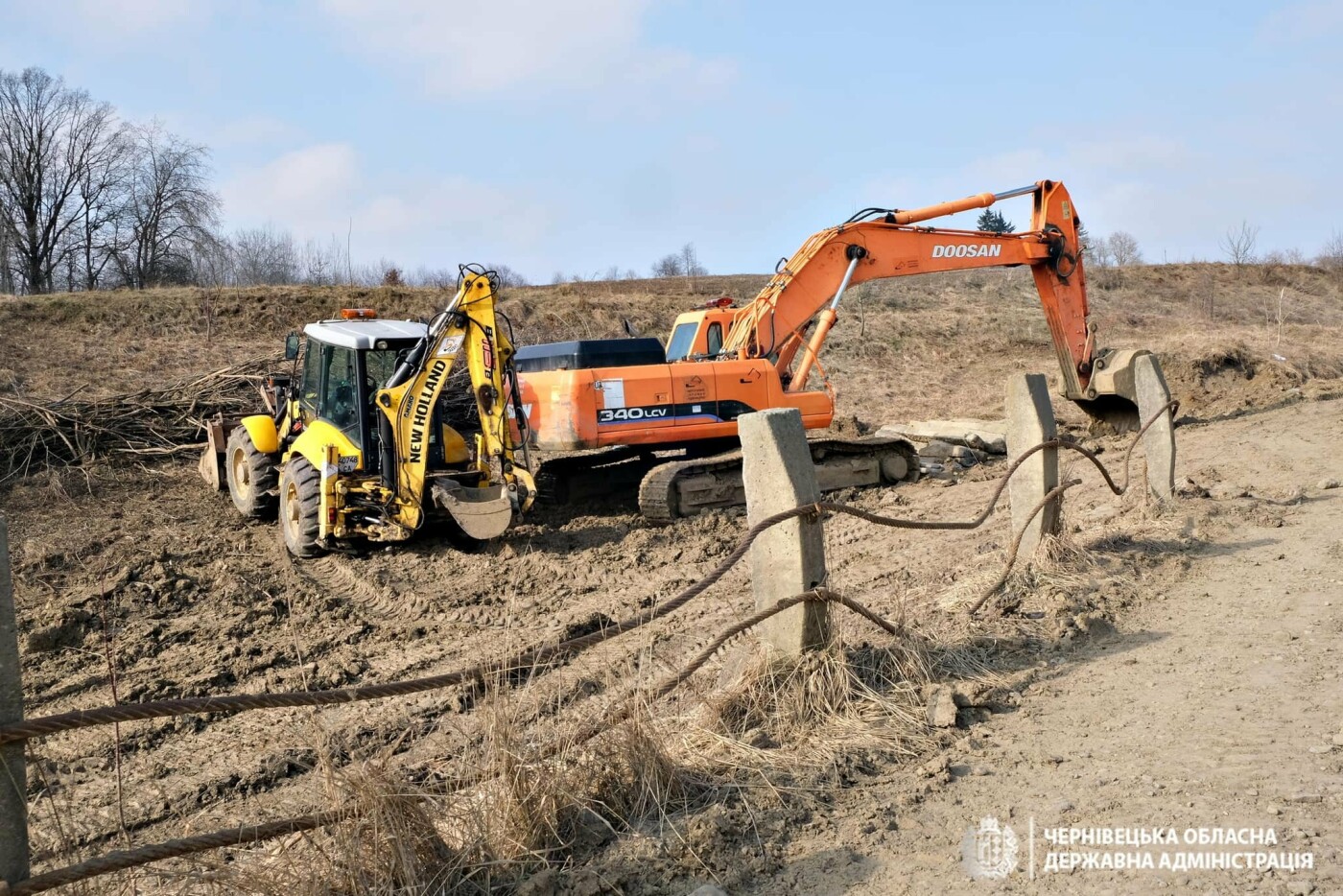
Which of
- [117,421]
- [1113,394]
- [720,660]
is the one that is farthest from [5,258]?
[720,660]

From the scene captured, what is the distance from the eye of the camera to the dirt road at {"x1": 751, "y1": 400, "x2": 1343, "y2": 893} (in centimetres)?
316

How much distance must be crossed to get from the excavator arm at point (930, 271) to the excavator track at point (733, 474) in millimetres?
924

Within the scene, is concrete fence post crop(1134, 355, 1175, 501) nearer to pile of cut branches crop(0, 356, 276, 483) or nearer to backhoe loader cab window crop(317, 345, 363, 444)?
backhoe loader cab window crop(317, 345, 363, 444)

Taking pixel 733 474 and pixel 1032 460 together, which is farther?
pixel 733 474

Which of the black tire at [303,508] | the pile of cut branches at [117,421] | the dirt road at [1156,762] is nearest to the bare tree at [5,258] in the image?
the pile of cut branches at [117,421]

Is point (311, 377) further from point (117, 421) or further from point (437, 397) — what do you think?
point (117, 421)

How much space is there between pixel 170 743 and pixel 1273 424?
12.9m

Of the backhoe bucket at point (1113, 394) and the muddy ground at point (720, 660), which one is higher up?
the backhoe bucket at point (1113, 394)

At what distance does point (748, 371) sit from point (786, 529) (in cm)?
696

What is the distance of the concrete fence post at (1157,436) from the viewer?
793 centimetres

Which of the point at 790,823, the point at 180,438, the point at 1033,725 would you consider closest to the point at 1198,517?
the point at 1033,725

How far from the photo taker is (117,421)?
13703mm

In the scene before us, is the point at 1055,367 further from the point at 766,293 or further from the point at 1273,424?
the point at 766,293

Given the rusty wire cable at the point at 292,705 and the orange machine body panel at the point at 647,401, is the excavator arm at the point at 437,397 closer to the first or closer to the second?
the orange machine body panel at the point at 647,401
